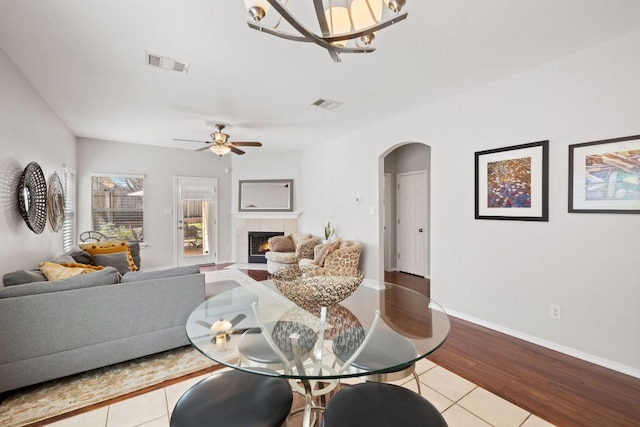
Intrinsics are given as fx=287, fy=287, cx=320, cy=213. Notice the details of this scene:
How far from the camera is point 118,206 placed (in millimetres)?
5668

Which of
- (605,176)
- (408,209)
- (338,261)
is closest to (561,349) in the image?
(605,176)

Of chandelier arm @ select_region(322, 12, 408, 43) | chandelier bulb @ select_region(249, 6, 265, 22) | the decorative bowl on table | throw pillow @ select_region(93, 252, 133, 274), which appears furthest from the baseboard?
throw pillow @ select_region(93, 252, 133, 274)

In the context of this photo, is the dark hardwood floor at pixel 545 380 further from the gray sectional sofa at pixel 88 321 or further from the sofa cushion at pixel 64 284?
the sofa cushion at pixel 64 284

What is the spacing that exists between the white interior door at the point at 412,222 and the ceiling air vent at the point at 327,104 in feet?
8.34

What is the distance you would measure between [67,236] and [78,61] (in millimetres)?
3417

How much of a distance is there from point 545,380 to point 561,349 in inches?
25.3

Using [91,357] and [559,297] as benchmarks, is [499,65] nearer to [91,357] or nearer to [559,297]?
[559,297]

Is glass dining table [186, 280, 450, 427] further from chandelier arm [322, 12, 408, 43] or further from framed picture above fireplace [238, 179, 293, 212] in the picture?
framed picture above fireplace [238, 179, 293, 212]

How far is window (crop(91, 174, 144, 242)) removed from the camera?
550 centimetres

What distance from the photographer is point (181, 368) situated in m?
2.36

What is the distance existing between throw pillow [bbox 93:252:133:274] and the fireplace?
3.01 m

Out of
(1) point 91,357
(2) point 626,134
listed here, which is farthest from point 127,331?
(2) point 626,134

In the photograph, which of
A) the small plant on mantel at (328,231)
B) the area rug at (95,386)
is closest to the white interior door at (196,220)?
the small plant on mantel at (328,231)


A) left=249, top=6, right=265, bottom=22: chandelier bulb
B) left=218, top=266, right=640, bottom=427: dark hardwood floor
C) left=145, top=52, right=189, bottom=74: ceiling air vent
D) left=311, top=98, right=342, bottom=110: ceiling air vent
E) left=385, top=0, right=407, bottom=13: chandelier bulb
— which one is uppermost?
left=311, top=98, right=342, bottom=110: ceiling air vent
